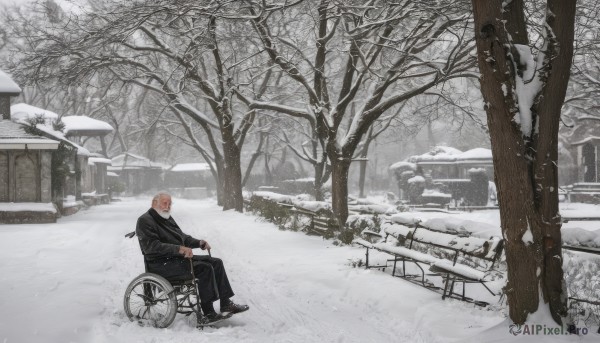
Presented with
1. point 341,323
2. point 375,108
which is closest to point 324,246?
point 375,108

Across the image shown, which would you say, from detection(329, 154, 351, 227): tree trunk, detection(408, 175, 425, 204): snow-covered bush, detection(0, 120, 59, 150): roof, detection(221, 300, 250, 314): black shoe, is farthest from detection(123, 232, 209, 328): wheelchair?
detection(408, 175, 425, 204): snow-covered bush

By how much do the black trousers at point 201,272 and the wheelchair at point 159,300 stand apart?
72 millimetres

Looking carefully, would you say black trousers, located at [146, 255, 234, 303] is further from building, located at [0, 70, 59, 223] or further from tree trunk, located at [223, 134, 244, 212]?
tree trunk, located at [223, 134, 244, 212]

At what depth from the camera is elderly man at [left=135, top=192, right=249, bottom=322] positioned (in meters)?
6.29

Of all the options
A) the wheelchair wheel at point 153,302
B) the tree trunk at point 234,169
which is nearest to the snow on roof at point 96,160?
the tree trunk at point 234,169

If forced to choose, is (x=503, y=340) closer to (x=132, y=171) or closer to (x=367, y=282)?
(x=367, y=282)

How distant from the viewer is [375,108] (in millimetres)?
13789

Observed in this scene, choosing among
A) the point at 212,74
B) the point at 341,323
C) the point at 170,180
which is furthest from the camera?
the point at 170,180

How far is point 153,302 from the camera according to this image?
6.35 metres

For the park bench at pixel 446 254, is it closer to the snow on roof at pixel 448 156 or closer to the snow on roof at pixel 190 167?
Answer: the snow on roof at pixel 448 156

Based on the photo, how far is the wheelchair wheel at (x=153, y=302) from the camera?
6207 mm

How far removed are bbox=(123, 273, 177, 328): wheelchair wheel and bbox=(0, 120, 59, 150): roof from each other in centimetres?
1566

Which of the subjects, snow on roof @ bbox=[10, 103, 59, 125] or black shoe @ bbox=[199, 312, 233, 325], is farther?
snow on roof @ bbox=[10, 103, 59, 125]

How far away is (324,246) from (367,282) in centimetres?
425
